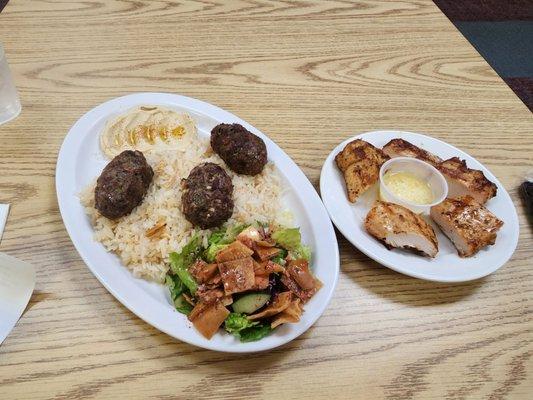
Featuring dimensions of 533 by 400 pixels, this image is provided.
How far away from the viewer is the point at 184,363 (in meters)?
1.35

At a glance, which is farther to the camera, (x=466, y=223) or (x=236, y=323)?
(x=466, y=223)

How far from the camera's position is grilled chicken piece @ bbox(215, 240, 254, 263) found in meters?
1.42

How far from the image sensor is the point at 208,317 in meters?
1.31

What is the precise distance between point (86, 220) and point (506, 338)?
4.90ft

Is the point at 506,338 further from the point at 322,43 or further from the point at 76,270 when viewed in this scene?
the point at 322,43

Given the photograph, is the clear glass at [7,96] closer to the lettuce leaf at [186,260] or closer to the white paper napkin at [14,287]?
the white paper napkin at [14,287]

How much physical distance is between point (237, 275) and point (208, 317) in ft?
0.49

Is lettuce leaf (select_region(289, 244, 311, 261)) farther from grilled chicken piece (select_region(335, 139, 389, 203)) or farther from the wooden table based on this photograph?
grilled chicken piece (select_region(335, 139, 389, 203))

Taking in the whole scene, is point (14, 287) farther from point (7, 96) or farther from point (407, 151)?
point (407, 151)

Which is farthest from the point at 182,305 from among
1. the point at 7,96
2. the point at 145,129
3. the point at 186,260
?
the point at 7,96

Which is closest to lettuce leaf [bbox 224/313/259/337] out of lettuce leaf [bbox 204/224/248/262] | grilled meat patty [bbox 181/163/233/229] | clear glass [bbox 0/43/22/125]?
lettuce leaf [bbox 204/224/248/262]

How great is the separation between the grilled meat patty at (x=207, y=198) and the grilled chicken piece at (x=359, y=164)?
0.50m

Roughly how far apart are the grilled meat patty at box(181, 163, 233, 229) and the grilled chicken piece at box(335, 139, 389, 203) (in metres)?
0.50

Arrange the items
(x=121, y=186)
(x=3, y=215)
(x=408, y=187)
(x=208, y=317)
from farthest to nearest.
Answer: (x=408, y=187), (x=3, y=215), (x=121, y=186), (x=208, y=317)
